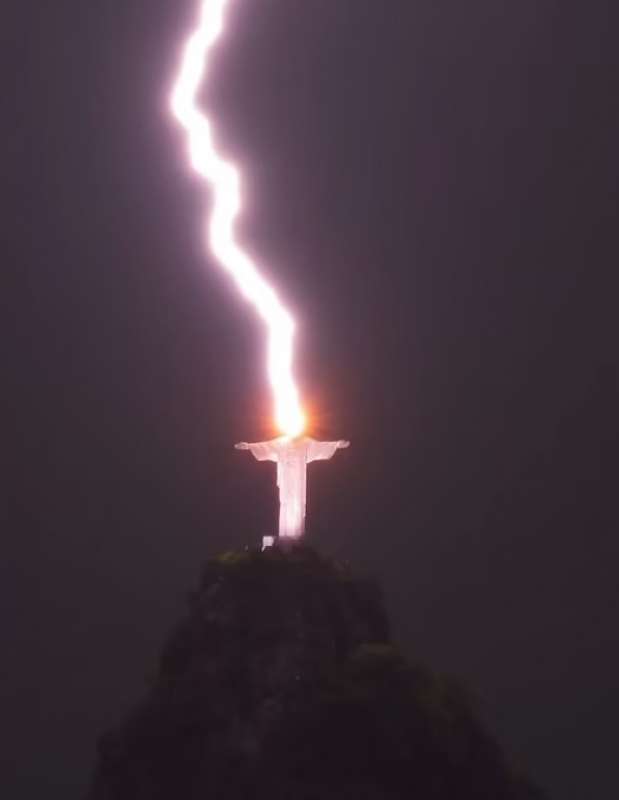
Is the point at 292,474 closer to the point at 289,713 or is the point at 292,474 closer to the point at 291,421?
the point at 291,421

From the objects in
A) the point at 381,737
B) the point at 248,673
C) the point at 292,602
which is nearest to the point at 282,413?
the point at 292,602

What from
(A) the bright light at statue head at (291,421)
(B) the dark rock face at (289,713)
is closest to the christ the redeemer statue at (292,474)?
(A) the bright light at statue head at (291,421)

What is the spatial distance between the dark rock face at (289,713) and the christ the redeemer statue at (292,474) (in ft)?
1.24

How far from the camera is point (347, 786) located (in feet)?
27.3

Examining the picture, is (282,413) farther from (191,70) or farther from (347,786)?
→ (191,70)

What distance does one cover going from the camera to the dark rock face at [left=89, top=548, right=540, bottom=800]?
27.8 feet

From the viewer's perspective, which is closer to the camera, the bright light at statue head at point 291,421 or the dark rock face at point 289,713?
the dark rock face at point 289,713

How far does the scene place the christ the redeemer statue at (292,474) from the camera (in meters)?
10.2

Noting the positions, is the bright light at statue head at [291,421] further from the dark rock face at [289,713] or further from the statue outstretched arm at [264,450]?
the dark rock face at [289,713]

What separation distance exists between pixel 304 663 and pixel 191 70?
13609mm

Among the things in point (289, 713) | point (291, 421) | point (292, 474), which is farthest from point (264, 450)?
point (289, 713)

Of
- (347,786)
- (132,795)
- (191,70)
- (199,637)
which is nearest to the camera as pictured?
(347,786)

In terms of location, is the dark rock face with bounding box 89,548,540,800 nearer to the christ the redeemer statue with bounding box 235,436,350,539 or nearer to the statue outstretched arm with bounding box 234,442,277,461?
the christ the redeemer statue with bounding box 235,436,350,539

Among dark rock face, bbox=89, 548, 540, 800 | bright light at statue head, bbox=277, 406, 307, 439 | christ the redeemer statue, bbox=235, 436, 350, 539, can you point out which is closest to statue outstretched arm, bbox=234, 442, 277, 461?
christ the redeemer statue, bbox=235, 436, 350, 539
